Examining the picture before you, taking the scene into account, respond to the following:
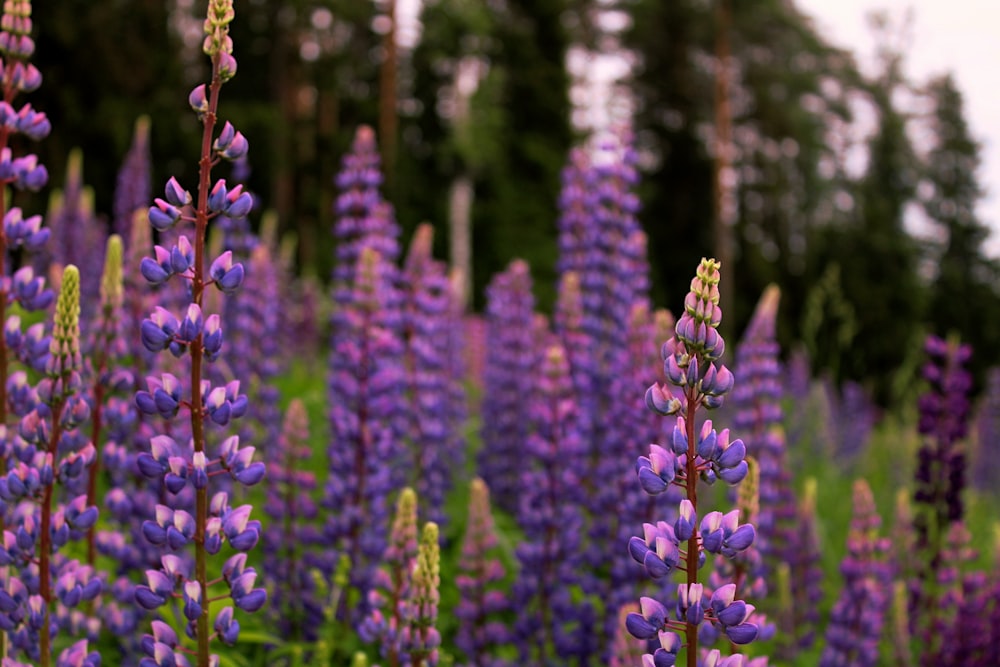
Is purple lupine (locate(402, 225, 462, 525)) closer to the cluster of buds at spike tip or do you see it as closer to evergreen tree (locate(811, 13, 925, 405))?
the cluster of buds at spike tip

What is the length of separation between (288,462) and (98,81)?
1154 cm

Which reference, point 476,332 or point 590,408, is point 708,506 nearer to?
point 590,408

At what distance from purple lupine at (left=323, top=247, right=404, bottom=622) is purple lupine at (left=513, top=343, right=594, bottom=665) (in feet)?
1.80

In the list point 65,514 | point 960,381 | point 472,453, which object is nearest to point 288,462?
point 65,514

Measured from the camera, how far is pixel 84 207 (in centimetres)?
643

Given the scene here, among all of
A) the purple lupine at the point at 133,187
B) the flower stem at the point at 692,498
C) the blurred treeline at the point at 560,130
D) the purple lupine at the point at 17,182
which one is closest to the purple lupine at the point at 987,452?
the blurred treeline at the point at 560,130

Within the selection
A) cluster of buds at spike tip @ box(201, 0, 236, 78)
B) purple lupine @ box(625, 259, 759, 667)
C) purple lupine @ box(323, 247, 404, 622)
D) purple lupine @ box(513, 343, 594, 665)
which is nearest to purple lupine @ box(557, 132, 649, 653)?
purple lupine @ box(513, 343, 594, 665)

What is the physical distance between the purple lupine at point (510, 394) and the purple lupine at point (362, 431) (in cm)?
120

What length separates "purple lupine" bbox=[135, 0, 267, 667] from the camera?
1.98m

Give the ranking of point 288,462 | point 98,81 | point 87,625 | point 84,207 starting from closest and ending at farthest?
point 87,625 < point 288,462 < point 84,207 < point 98,81

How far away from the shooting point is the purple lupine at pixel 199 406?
1.98 metres

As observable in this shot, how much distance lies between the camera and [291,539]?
13.1 feet

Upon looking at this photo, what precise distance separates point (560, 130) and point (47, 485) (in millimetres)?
24360

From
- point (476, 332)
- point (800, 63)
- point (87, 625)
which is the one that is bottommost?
point (87, 625)
